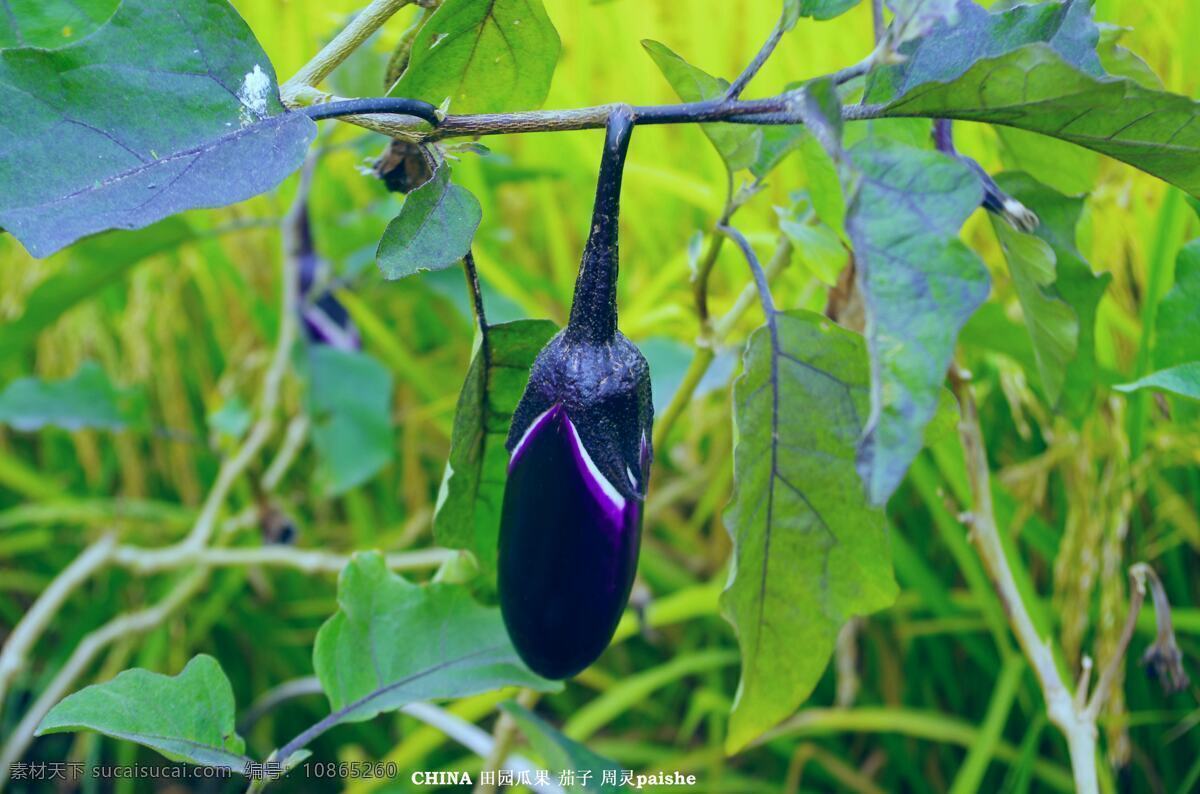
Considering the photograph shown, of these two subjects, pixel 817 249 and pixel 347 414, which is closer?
pixel 817 249

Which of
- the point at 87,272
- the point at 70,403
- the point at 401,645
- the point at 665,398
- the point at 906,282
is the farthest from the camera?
the point at 70,403

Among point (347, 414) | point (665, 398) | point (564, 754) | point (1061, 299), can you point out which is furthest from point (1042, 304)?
point (347, 414)

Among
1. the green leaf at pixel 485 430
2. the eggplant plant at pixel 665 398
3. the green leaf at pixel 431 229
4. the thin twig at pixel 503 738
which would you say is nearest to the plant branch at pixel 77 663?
the eggplant plant at pixel 665 398

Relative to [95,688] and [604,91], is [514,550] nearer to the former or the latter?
[95,688]

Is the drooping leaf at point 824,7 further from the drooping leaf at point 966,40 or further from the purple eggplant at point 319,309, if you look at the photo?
the purple eggplant at point 319,309

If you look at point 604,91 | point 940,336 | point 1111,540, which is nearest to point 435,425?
point 604,91

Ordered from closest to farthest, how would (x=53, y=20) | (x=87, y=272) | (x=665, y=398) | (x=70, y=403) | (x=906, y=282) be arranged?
(x=906, y=282), (x=53, y=20), (x=665, y=398), (x=87, y=272), (x=70, y=403)

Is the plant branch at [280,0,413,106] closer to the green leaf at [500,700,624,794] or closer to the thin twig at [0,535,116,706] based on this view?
the green leaf at [500,700,624,794]

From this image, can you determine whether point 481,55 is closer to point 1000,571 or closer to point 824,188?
point 824,188
